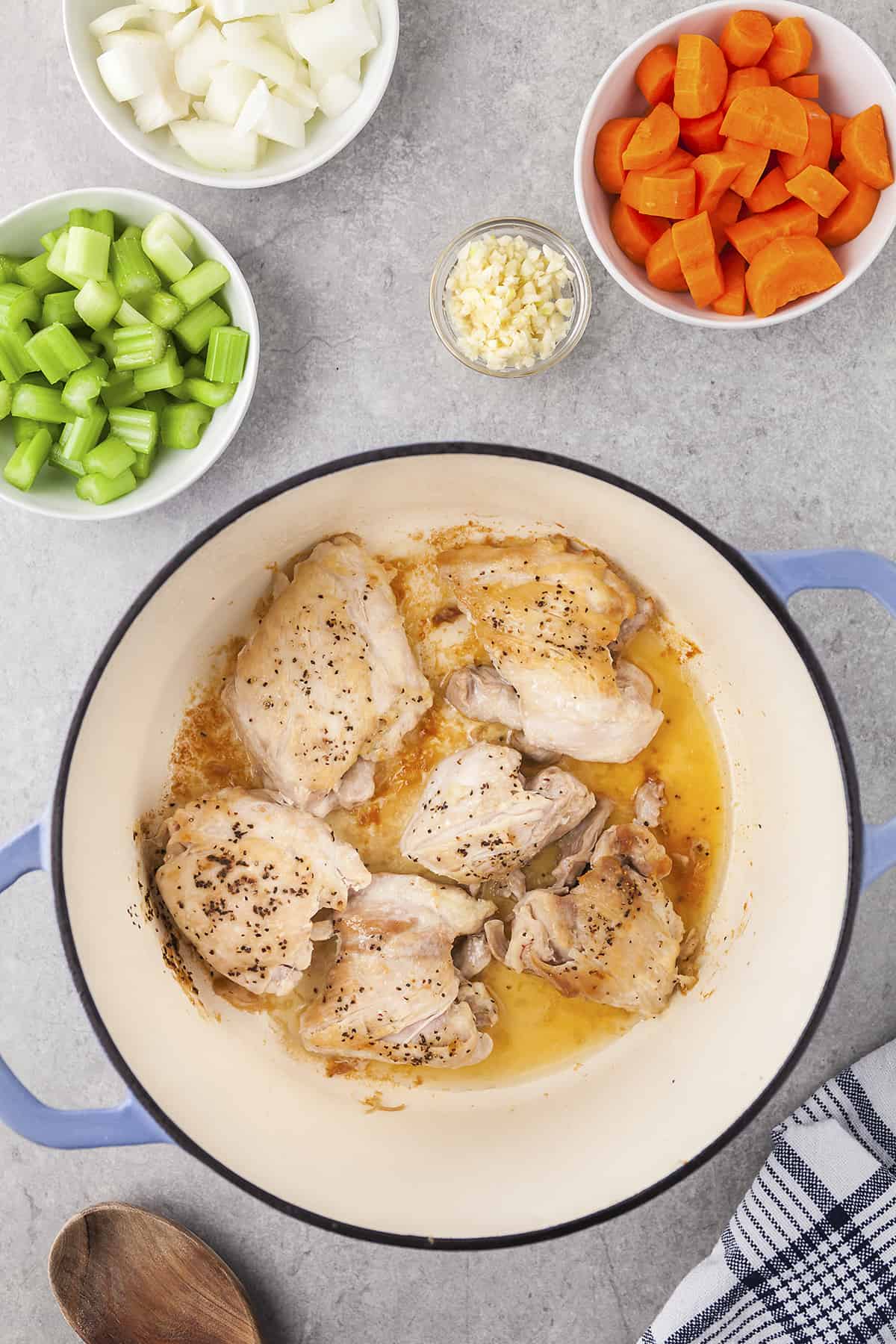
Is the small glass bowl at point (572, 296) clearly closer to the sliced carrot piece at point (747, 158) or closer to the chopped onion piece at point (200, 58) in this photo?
the sliced carrot piece at point (747, 158)

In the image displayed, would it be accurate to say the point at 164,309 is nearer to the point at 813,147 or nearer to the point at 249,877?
the point at 249,877

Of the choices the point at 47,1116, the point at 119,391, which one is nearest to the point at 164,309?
the point at 119,391

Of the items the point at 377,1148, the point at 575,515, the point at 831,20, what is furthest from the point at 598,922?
the point at 831,20

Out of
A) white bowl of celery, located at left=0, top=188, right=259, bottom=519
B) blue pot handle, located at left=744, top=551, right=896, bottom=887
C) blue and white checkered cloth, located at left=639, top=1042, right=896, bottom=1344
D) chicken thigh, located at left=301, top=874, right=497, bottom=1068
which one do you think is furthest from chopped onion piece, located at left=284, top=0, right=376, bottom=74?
blue and white checkered cloth, located at left=639, top=1042, right=896, bottom=1344

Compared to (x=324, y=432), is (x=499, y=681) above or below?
below

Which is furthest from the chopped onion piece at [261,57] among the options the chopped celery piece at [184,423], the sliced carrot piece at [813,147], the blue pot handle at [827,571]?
the blue pot handle at [827,571]

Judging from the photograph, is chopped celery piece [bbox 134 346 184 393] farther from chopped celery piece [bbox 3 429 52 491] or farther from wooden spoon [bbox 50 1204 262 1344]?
wooden spoon [bbox 50 1204 262 1344]

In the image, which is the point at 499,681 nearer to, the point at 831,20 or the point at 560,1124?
the point at 560,1124
